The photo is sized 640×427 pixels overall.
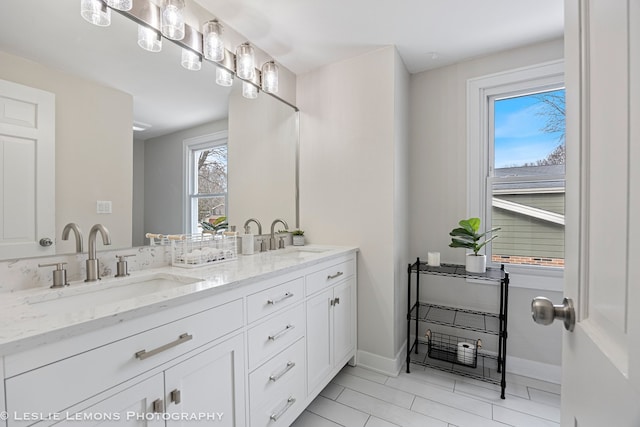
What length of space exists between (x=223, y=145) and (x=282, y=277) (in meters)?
1.06

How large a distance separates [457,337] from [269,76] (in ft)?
8.53

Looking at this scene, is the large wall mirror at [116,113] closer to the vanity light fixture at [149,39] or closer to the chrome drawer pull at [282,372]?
the vanity light fixture at [149,39]

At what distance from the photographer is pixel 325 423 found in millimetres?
1630

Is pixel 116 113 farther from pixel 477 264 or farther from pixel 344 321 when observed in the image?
pixel 477 264

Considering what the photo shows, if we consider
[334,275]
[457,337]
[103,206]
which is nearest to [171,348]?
[103,206]

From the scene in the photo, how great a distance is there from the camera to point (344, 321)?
2.09 meters

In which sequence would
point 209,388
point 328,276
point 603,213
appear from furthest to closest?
point 328,276, point 209,388, point 603,213

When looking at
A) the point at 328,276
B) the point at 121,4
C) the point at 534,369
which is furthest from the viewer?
the point at 534,369

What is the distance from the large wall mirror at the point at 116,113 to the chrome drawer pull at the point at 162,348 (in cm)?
68

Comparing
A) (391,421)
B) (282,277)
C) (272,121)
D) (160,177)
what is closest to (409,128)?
(272,121)

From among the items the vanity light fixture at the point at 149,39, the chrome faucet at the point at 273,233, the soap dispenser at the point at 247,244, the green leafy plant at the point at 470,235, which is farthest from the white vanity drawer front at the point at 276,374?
the vanity light fixture at the point at 149,39

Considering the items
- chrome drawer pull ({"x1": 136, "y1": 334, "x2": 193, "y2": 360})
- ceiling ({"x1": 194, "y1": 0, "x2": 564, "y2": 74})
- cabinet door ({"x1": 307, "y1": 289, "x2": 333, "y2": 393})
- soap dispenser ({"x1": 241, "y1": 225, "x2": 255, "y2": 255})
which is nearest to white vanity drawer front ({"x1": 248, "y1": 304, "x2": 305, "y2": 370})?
cabinet door ({"x1": 307, "y1": 289, "x2": 333, "y2": 393})

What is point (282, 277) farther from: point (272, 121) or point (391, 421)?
point (272, 121)

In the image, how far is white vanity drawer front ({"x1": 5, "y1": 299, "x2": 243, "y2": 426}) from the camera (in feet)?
2.13
